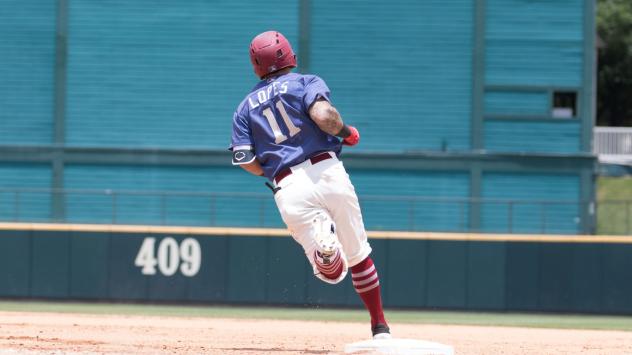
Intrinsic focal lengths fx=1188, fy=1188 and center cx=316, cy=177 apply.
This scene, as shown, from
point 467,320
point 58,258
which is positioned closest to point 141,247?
point 58,258

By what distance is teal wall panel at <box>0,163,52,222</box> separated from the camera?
17.4 metres

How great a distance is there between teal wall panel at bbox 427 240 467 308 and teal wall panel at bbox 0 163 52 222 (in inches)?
227

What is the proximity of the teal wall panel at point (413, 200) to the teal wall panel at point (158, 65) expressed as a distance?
2555mm

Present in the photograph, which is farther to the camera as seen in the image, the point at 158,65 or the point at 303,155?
the point at 158,65

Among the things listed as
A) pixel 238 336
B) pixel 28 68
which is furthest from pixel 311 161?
pixel 28 68

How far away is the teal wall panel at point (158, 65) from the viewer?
19.1 metres

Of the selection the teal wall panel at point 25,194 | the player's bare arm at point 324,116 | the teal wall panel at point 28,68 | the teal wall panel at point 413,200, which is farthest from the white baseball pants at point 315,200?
the teal wall panel at point 28,68

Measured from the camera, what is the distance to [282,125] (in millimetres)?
7273

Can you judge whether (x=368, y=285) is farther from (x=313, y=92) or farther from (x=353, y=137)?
(x=313, y=92)

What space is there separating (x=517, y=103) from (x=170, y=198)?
225 inches

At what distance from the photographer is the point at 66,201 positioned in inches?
733

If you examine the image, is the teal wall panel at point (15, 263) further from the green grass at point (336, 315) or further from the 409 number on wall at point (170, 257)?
the 409 number on wall at point (170, 257)

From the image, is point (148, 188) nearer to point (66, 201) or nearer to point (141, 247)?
point (66, 201)

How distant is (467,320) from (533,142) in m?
5.86
